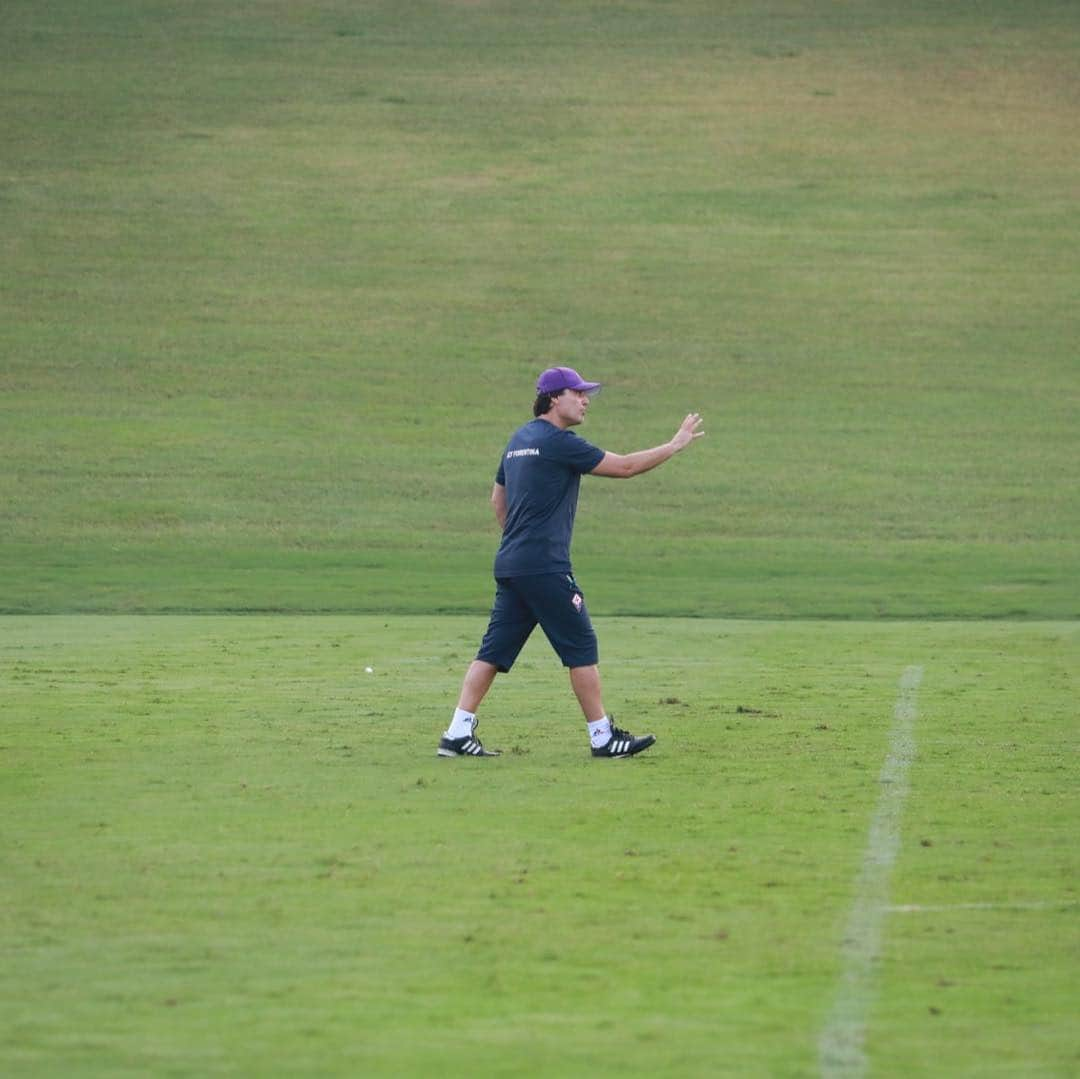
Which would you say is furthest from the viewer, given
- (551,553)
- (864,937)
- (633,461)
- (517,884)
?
(551,553)

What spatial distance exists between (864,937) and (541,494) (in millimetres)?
4709

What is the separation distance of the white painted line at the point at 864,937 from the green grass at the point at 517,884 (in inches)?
2.2

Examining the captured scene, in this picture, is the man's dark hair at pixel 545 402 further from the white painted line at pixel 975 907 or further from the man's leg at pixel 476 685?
the white painted line at pixel 975 907

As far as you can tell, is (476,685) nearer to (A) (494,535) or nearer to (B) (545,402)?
(B) (545,402)

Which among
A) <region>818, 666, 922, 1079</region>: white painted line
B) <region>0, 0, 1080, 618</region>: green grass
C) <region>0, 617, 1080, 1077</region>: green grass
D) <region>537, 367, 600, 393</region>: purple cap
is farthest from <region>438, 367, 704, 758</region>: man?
<region>0, 0, 1080, 618</region>: green grass

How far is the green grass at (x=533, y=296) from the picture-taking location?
97.0 ft

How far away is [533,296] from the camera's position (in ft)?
138

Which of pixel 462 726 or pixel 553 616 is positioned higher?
pixel 553 616

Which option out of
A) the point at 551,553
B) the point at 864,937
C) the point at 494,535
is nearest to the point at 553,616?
the point at 551,553

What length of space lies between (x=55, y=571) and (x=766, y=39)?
31456 millimetres

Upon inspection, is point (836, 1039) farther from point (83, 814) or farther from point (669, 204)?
point (669, 204)

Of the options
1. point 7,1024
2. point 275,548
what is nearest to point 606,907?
point 7,1024

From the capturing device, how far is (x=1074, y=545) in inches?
1176

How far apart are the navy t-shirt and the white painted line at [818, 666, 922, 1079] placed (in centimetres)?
228
